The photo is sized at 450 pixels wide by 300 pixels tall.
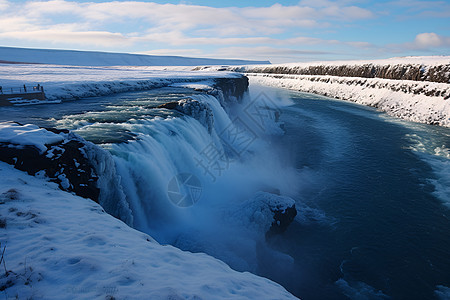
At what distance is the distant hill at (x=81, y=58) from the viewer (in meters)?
112

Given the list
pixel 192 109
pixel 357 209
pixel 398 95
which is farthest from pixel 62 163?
pixel 398 95

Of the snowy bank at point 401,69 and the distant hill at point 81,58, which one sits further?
the distant hill at point 81,58

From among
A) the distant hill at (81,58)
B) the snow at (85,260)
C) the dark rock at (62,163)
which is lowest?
the snow at (85,260)

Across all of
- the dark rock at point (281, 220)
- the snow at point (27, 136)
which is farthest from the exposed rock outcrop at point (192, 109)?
the snow at point (27, 136)

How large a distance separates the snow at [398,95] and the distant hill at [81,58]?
109124 millimetres

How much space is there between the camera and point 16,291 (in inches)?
134

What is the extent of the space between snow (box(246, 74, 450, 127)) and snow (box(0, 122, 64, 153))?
37457mm

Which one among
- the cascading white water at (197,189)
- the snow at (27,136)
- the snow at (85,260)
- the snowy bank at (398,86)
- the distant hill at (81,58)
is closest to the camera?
the snow at (85,260)

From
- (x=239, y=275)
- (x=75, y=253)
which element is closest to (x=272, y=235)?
(x=239, y=275)

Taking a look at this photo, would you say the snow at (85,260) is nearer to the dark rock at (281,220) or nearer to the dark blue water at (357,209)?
the dark blue water at (357,209)

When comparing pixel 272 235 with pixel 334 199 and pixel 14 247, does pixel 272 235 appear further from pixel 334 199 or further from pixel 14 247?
pixel 14 247

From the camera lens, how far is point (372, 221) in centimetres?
1247

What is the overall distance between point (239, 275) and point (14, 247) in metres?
4.04

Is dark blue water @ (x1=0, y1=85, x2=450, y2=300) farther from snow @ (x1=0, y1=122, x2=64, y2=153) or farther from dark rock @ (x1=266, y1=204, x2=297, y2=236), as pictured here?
snow @ (x1=0, y1=122, x2=64, y2=153)
